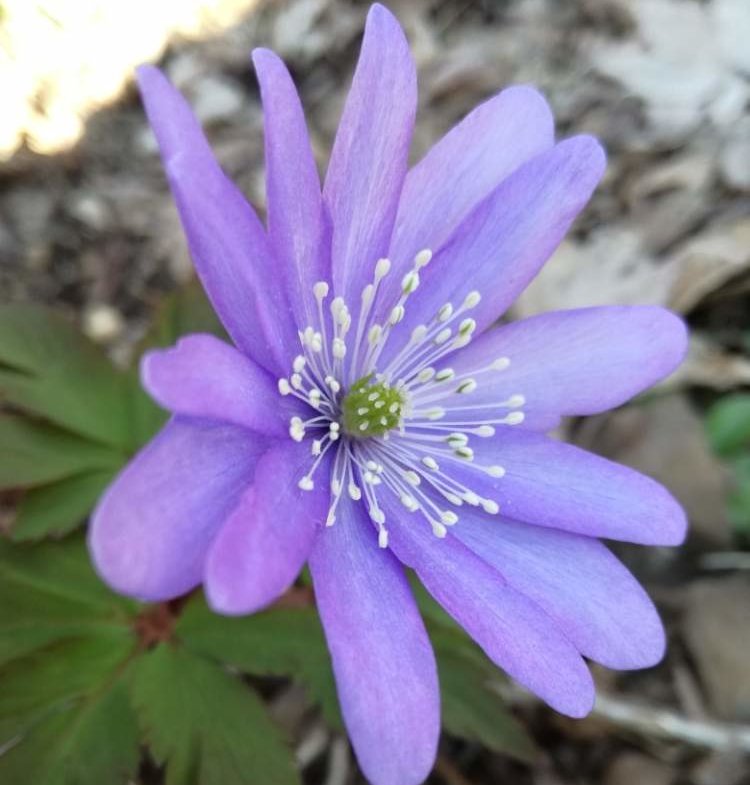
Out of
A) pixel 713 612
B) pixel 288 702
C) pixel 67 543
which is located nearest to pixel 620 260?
pixel 713 612

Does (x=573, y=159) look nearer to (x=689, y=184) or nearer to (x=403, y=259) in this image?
(x=403, y=259)

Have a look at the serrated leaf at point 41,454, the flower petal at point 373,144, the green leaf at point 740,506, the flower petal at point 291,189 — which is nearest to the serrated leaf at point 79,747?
the serrated leaf at point 41,454

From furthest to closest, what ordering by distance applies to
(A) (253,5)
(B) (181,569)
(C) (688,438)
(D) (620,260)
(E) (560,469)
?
(A) (253,5) → (D) (620,260) → (C) (688,438) → (E) (560,469) → (B) (181,569)

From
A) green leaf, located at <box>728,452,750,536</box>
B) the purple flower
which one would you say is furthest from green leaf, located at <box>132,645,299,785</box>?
green leaf, located at <box>728,452,750,536</box>

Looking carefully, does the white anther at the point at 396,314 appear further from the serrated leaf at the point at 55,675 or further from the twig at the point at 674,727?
the twig at the point at 674,727

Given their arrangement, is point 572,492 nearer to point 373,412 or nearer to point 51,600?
point 373,412

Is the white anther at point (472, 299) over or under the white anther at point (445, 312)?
over
